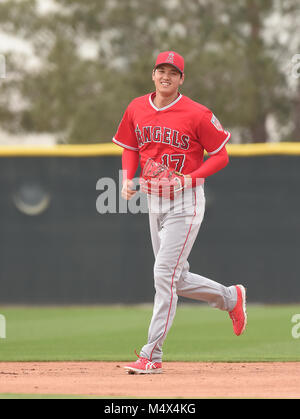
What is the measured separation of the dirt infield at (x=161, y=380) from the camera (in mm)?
5023

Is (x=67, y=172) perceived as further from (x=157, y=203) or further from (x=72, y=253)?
(x=157, y=203)

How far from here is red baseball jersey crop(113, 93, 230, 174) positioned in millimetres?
5914

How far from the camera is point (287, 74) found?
20672mm

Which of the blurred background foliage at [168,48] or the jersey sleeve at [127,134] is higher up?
the blurred background foliage at [168,48]

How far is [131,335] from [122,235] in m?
3.85

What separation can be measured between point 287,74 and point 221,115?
190 cm

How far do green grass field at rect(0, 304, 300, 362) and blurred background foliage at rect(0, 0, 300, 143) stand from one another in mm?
8550

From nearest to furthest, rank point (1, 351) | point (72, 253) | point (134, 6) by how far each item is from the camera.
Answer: point (1, 351)
point (72, 253)
point (134, 6)

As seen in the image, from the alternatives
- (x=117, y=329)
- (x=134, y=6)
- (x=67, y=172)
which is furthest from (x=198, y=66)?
(x=117, y=329)

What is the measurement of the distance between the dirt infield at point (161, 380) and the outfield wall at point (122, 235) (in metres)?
5.94

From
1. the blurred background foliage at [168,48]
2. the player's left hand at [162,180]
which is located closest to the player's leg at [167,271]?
the player's left hand at [162,180]

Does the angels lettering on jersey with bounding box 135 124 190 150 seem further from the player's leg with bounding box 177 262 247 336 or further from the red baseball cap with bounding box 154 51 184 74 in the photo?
the player's leg with bounding box 177 262 247 336

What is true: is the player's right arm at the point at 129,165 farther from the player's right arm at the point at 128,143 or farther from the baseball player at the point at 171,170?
the baseball player at the point at 171,170

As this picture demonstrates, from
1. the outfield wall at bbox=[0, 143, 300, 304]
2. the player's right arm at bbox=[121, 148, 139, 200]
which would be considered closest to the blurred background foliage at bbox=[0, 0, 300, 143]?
Answer: the outfield wall at bbox=[0, 143, 300, 304]
